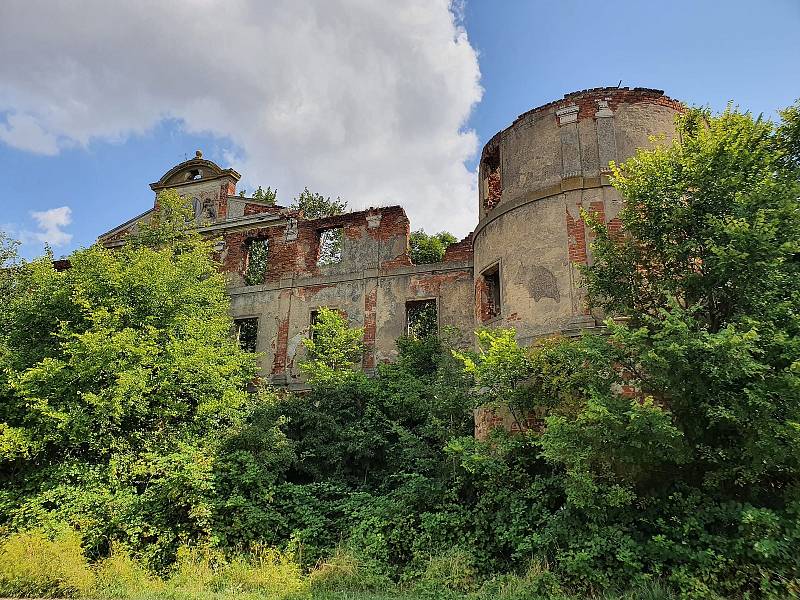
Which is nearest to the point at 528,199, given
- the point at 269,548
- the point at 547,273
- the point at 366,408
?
the point at 547,273

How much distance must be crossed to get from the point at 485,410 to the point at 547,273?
9.90ft

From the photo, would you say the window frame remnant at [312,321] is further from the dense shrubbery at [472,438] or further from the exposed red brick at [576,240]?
the exposed red brick at [576,240]

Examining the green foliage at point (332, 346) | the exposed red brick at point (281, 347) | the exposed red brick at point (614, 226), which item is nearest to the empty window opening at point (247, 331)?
the exposed red brick at point (281, 347)

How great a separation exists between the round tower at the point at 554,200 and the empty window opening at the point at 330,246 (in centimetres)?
635

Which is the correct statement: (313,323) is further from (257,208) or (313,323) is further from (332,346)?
(257,208)

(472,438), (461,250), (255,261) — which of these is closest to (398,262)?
(461,250)

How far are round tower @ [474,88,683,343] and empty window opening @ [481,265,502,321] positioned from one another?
24 mm

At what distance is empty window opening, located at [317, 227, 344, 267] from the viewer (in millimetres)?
18250

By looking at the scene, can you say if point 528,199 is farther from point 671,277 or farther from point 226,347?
point 226,347

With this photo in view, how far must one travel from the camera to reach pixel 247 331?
18.4 meters

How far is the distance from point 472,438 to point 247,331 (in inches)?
436

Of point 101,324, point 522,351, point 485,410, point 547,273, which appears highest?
point 547,273

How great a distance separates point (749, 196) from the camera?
7578 millimetres

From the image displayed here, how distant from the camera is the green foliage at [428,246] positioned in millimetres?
27556
